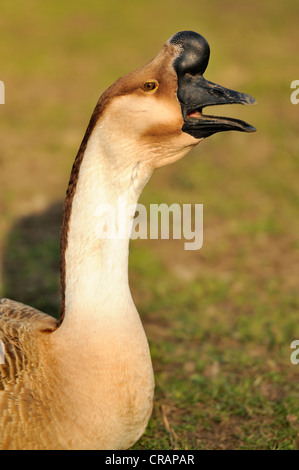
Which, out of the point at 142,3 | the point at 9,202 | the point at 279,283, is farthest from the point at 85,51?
the point at 279,283

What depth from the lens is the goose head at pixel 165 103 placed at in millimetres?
2898

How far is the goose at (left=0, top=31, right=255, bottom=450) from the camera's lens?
292 cm

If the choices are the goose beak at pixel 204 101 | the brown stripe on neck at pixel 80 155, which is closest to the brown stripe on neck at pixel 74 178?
the brown stripe on neck at pixel 80 155

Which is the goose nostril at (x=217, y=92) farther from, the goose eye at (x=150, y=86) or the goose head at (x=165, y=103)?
the goose eye at (x=150, y=86)

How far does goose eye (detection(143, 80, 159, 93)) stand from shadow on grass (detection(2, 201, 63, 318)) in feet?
8.98

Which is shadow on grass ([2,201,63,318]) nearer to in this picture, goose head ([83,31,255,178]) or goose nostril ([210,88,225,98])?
goose head ([83,31,255,178])

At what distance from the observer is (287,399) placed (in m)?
4.31

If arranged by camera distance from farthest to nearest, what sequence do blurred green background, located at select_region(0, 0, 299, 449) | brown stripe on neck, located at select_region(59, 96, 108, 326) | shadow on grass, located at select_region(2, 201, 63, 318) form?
shadow on grass, located at select_region(2, 201, 63, 318) → blurred green background, located at select_region(0, 0, 299, 449) → brown stripe on neck, located at select_region(59, 96, 108, 326)

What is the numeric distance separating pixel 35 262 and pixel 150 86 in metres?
3.60

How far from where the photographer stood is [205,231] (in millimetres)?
7152

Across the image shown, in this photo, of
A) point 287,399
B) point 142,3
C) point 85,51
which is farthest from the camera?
point 142,3

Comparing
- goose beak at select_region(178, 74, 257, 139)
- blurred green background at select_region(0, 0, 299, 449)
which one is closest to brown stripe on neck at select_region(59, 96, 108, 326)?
goose beak at select_region(178, 74, 257, 139)
